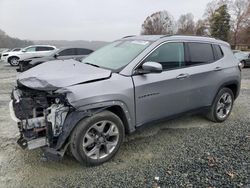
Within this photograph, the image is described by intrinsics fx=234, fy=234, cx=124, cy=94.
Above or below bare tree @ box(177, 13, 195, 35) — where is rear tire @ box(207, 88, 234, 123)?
below

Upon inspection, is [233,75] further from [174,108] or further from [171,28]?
[171,28]

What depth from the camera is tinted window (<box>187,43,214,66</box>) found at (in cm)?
403

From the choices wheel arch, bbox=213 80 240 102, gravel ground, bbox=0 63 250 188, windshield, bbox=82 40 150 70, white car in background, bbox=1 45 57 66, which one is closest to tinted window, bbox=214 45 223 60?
wheel arch, bbox=213 80 240 102

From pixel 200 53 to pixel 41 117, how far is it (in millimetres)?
2890

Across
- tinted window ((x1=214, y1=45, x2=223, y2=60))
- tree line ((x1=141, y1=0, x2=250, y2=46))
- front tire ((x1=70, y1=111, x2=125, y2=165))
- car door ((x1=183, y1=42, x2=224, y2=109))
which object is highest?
tree line ((x1=141, y1=0, x2=250, y2=46))

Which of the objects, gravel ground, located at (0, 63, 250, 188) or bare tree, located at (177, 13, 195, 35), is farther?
bare tree, located at (177, 13, 195, 35)

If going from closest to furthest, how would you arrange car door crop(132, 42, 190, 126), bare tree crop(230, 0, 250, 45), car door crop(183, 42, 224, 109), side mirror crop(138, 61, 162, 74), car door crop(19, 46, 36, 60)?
side mirror crop(138, 61, 162, 74) < car door crop(132, 42, 190, 126) < car door crop(183, 42, 224, 109) < car door crop(19, 46, 36, 60) < bare tree crop(230, 0, 250, 45)

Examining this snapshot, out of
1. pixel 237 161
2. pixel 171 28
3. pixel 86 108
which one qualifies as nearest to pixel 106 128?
pixel 86 108

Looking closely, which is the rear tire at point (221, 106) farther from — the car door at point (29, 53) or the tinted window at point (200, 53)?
the car door at point (29, 53)

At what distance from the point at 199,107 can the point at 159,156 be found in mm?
1337

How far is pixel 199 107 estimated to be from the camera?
420 centimetres

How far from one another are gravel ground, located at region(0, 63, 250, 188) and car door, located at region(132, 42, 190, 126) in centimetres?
52

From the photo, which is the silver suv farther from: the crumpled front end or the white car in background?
the white car in background

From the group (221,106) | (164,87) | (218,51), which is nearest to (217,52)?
(218,51)
